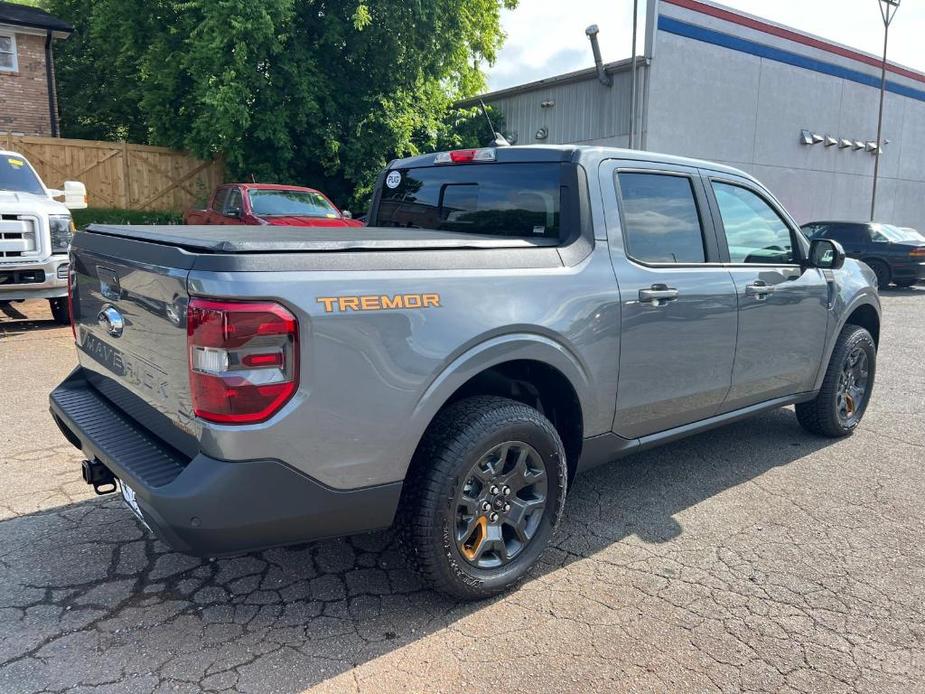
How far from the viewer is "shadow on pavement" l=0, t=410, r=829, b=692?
2.54 metres

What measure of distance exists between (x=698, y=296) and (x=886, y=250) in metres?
14.9

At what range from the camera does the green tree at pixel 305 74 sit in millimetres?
15445

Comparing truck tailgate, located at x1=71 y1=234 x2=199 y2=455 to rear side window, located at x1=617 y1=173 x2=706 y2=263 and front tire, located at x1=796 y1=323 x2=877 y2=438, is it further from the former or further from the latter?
front tire, located at x1=796 y1=323 x2=877 y2=438

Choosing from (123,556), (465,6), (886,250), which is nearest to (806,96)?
(886,250)

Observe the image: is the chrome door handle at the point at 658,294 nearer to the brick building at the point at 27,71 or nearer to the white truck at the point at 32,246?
the white truck at the point at 32,246

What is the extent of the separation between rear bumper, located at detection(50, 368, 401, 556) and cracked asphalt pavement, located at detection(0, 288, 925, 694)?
1.60ft

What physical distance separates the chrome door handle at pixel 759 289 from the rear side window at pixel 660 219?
1.22 ft

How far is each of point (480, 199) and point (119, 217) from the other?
55.0ft

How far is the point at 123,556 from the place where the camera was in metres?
3.30

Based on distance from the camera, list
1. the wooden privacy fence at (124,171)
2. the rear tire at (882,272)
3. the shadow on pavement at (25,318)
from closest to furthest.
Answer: the shadow on pavement at (25,318) → the rear tire at (882,272) → the wooden privacy fence at (124,171)

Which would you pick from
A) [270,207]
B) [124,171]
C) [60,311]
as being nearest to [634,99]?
[270,207]

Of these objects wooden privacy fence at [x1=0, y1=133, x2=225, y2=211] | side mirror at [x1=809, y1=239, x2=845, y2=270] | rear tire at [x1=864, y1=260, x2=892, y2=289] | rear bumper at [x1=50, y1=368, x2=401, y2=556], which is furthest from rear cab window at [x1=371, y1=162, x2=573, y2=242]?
wooden privacy fence at [x1=0, y1=133, x2=225, y2=211]

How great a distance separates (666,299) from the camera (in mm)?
3570

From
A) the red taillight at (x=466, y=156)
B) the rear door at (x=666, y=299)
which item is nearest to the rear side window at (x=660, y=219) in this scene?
the rear door at (x=666, y=299)
